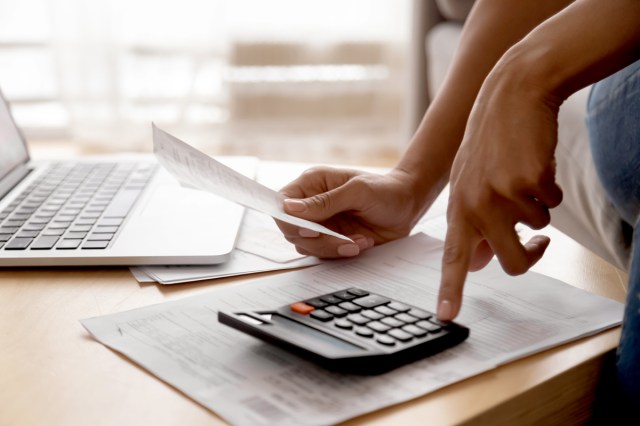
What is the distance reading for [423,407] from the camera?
0.42 m

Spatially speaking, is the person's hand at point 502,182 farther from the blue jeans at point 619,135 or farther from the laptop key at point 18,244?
the laptop key at point 18,244

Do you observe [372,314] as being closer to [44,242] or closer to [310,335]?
[310,335]

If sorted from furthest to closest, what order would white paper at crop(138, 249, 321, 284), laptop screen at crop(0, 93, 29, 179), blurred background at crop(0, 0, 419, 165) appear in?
blurred background at crop(0, 0, 419, 165) → laptop screen at crop(0, 93, 29, 179) → white paper at crop(138, 249, 321, 284)

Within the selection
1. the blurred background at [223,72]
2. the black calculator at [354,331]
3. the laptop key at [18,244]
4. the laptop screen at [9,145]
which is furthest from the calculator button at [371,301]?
Result: the blurred background at [223,72]

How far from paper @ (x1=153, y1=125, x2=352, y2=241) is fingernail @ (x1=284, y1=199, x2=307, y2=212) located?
0.03m

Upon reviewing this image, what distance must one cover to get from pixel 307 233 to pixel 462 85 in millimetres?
266

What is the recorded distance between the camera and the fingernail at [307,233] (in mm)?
672

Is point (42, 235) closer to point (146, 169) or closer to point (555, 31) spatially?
point (146, 169)

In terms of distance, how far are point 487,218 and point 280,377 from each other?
7.8 inches

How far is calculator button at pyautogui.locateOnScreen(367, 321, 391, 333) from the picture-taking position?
1.58 feet

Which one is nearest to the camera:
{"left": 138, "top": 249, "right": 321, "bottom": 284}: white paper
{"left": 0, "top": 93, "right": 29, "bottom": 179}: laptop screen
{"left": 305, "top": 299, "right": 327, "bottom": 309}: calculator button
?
{"left": 305, "top": 299, "right": 327, "bottom": 309}: calculator button

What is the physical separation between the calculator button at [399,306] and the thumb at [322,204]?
0.18 m

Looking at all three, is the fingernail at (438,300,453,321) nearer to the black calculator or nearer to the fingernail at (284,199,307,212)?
the black calculator

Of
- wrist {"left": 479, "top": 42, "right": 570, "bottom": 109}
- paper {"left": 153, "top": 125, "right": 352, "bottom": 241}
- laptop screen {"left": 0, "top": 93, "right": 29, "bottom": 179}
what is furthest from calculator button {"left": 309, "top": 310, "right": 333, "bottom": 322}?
laptop screen {"left": 0, "top": 93, "right": 29, "bottom": 179}
